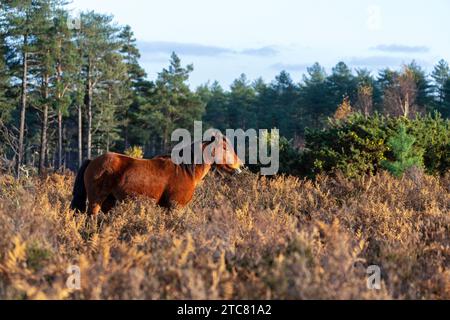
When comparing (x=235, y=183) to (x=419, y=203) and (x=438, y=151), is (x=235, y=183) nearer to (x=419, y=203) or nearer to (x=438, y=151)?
(x=419, y=203)

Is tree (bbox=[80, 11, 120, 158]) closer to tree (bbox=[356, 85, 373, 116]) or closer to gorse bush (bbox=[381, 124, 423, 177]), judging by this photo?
tree (bbox=[356, 85, 373, 116])

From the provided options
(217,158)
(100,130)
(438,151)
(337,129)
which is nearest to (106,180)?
(217,158)

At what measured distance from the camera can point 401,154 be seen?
54.2 ft

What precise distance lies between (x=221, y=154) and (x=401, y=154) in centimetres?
843

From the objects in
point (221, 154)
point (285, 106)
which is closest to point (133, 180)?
point (221, 154)

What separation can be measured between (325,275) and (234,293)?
673 millimetres

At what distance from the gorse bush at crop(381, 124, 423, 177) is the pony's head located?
7485mm

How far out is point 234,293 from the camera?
433cm

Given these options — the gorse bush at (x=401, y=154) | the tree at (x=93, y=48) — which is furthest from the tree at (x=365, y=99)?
the gorse bush at (x=401, y=154)

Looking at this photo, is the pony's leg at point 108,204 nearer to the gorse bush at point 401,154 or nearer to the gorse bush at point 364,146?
the gorse bush at point 364,146

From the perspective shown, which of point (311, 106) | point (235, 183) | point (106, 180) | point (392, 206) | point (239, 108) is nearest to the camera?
point (106, 180)

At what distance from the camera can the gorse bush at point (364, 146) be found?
52.7ft

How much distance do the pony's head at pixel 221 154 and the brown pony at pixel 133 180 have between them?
0.6 inches

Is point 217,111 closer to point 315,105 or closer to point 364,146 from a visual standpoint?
point 315,105
